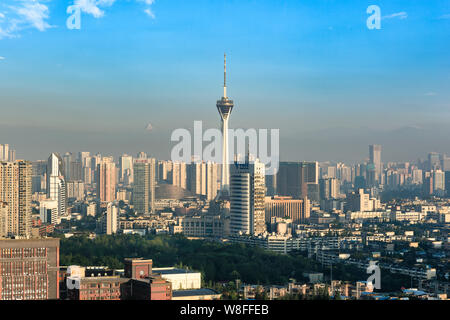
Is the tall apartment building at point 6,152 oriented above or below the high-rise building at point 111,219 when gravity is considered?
above

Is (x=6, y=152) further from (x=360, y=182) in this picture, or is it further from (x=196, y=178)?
(x=360, y=182)

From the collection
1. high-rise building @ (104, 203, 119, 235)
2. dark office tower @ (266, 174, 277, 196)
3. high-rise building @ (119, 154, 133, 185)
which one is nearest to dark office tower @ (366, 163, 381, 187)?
dark office tower @ (266, 174, 277, 196)

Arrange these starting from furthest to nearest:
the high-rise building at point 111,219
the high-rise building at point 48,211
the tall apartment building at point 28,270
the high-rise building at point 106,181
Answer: the high-rise building at point 106,181 → the high-rise building at point 48,211 → the high-rise building at point 111,219 → the tall apartment building at point 28,270

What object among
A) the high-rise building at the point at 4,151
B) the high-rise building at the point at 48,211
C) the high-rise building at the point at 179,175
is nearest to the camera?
the high-rise building at the point at 48,211

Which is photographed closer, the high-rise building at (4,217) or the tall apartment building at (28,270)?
the tall apartment building at (28,270)

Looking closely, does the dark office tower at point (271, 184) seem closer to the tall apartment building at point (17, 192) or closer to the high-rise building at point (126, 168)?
the high-rise building at point (126, 168)

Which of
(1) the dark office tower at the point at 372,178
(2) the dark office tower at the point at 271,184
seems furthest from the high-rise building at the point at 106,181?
(1) the dark office tower at the point at 372,178

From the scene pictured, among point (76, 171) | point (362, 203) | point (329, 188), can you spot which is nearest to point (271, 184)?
point (362, 203)
